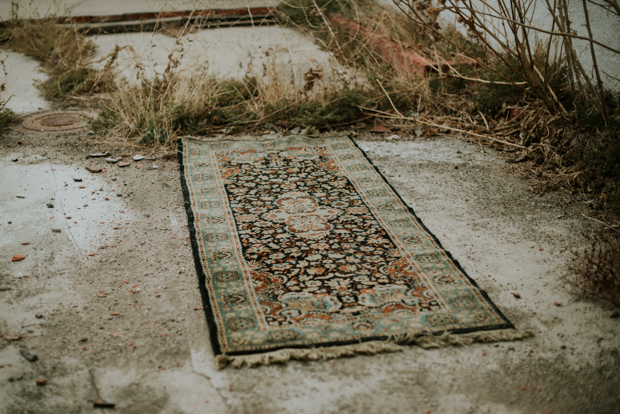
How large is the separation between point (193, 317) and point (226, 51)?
5603mm

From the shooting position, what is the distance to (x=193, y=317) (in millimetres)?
2764

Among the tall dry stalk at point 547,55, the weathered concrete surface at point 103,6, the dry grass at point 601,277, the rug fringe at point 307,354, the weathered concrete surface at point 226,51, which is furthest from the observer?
the weathered concrete surface at point 103,6

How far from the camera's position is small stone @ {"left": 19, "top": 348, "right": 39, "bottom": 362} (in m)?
2.45

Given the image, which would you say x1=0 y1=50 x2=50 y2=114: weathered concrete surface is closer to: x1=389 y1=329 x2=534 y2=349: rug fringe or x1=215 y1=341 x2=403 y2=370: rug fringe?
x1=215 y1=341 x2=403 y2=370: rug fringe

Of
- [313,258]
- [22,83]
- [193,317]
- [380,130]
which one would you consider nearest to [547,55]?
[380,130]

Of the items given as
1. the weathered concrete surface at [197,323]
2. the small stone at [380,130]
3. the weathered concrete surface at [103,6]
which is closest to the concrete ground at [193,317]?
the weathered concrete surface at [197,323]

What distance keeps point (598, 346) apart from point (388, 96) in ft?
11.2

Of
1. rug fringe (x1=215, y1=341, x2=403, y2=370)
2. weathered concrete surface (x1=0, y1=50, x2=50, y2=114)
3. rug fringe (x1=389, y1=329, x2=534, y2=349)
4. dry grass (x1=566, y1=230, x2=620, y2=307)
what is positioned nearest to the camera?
rug fringe (x1=215, y1=341, x2=403, y2=370)

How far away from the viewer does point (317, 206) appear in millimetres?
3936

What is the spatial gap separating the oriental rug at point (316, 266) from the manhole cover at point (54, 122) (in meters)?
1.35

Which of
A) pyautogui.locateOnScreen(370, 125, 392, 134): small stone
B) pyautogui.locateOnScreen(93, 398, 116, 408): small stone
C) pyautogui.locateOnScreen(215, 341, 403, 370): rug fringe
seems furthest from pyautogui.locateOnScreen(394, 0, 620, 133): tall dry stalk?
pyautogui.locateOnScreen(93, 398, 116, 408): small stone

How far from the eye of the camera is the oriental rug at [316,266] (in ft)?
8.65

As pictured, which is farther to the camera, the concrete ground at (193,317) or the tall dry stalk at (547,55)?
the tall dry stalk at (547,55)

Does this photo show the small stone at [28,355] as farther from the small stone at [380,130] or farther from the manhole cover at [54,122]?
the small stone at [380,130]
